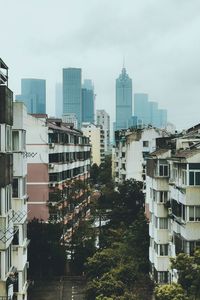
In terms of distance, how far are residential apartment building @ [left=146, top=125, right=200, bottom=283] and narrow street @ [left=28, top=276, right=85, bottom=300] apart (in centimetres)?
463

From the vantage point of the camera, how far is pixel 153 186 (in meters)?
32.3

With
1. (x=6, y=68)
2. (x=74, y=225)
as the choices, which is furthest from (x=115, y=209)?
(x=6, y=68)

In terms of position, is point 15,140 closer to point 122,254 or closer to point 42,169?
point 122,254

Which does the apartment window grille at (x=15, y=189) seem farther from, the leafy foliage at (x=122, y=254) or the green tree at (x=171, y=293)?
the green tree at (x=171, y=293)

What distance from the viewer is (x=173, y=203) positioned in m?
28.3

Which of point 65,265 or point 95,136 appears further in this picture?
point 95,136

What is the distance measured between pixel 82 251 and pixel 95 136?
316 ft

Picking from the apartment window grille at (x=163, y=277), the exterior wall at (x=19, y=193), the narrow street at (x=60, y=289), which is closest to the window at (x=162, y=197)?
the apartment window grille at (x=163, y=277)

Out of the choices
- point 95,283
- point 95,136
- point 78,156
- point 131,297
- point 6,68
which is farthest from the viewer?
point 95,136

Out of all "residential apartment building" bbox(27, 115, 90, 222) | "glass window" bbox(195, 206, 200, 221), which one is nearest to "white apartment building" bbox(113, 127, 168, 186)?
"residential apartment building" bbox(27, 115, 90, 222)

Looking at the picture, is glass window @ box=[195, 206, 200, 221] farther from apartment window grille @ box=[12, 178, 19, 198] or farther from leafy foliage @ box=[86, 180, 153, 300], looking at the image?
apartment window grille @ box=[12, 178, 19, 198]

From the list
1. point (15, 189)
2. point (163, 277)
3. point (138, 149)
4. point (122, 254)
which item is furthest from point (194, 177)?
point (138, 149)

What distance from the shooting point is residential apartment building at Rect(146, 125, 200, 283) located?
24.8 meters

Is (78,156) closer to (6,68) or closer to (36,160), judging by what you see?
(36,160)
